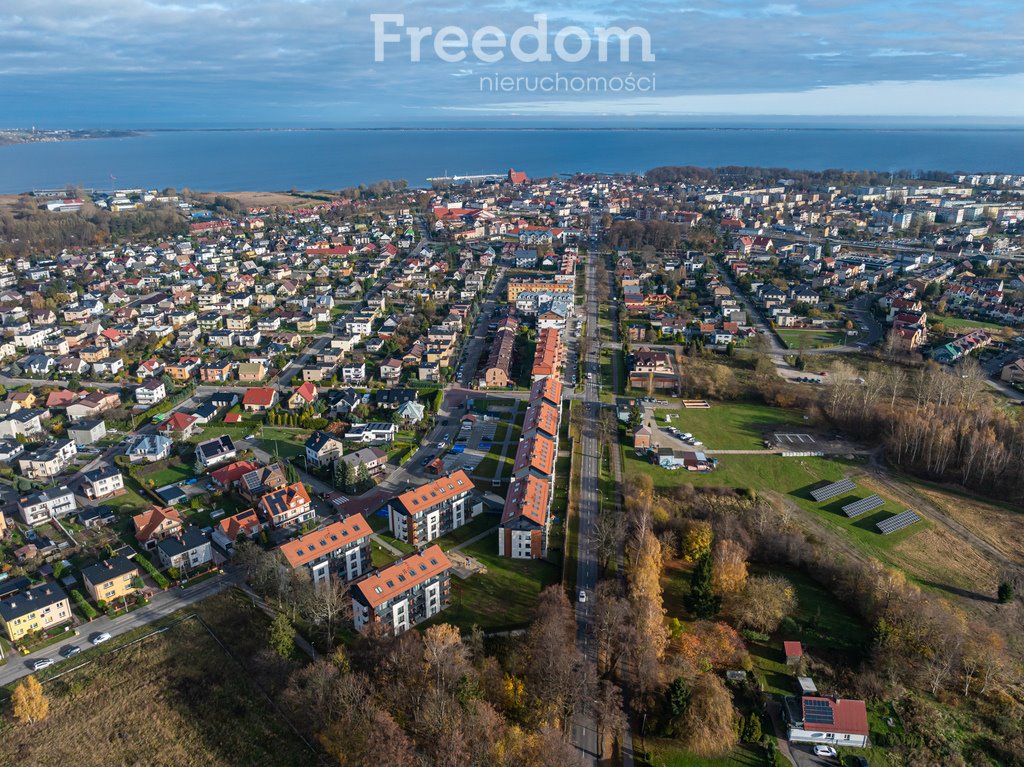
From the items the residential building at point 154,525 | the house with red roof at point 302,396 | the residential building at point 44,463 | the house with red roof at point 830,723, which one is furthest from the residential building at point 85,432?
the house with red roof at point 830,723

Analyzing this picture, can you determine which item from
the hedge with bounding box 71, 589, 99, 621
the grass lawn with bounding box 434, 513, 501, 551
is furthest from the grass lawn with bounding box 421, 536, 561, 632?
the hedge with bounding box 71, 589, 99, 621

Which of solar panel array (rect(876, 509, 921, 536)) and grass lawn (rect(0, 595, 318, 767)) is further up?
solar panel array (rect(876, 509, 921, 536))

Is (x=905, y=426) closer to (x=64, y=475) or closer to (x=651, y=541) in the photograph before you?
(x=651, y=541)

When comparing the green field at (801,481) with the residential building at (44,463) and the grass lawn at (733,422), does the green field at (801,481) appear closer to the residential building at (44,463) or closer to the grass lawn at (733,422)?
the grass lawn at (733,422)

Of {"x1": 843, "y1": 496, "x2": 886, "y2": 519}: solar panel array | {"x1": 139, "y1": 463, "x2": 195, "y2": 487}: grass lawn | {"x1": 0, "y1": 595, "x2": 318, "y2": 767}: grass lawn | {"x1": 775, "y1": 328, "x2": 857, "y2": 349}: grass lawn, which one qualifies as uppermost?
{"x1": 775, "y1": 328, "x2": 857, "y2": 349}: grass lawn

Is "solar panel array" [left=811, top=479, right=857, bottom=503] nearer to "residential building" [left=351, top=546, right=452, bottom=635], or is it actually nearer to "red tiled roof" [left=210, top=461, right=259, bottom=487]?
"residential building" [left=351, top=546, right=452, bottom=635]

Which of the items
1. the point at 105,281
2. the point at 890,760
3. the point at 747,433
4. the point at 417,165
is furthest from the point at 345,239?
the point at 417,165

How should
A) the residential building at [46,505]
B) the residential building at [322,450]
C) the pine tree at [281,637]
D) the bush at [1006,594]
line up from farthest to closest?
1. the residential building at [322,450]
2. the residential building at [46,505]
3. the bush at [1006,594]
4. the pine tree at [281,637]
